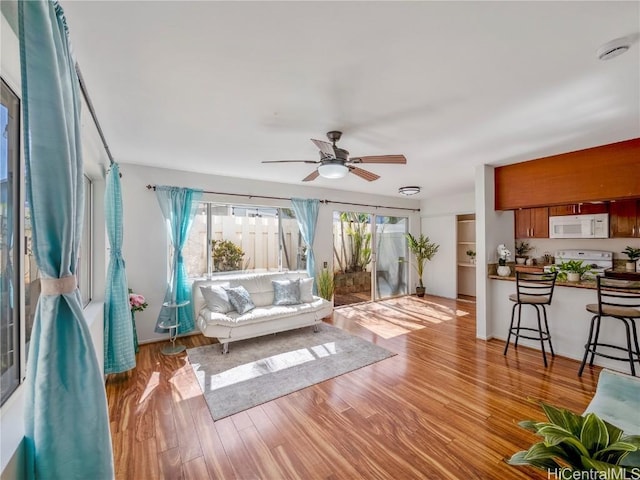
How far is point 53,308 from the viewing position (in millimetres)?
978

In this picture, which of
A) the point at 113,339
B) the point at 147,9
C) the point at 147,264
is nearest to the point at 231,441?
the point at 113,339

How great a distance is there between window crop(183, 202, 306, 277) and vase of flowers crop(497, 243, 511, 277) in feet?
10.8

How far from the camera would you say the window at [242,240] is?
452 cm

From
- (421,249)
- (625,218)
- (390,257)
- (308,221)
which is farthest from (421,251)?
(625,218)

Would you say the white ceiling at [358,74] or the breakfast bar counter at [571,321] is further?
the breakfast bar counter at [571,321]

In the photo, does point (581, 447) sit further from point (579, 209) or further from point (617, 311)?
point (579, 209)

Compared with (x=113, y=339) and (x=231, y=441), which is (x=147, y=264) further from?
(x=231, y=441)

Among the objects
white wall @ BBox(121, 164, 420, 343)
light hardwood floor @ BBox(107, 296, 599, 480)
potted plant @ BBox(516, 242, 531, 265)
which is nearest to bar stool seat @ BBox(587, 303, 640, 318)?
light hardwood floor @ BBox(107, 296, 599, 480)

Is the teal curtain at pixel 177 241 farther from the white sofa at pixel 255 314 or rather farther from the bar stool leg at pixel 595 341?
the bar stool leg at pixel 595 341

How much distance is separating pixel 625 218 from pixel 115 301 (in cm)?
699

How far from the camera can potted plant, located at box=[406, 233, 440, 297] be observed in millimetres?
7066

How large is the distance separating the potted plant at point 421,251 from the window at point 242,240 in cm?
311

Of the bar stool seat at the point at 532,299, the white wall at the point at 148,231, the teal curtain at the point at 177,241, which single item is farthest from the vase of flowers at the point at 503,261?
the teal curtain at the point at 177,241

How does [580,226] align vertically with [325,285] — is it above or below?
above
